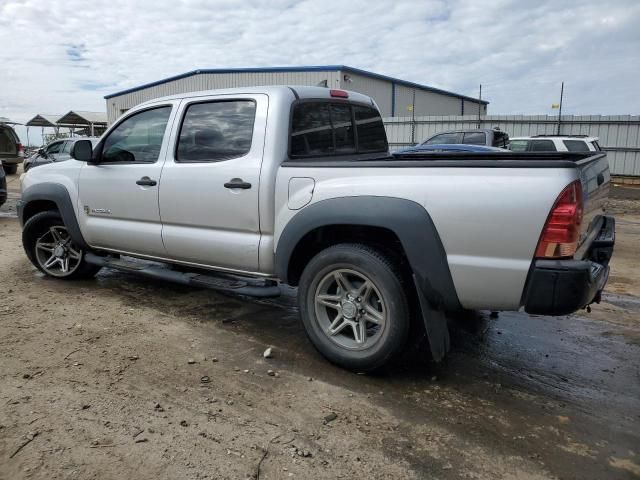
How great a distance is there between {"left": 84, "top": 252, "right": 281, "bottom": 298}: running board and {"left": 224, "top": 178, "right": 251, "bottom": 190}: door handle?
0.76m

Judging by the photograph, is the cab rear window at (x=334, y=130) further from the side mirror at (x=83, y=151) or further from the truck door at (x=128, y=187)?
the side mirror at (x=83, y=151)

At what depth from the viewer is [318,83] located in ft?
80.7

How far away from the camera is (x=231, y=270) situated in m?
4.28

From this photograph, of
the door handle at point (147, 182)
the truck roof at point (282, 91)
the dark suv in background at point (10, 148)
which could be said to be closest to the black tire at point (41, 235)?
the door handle at point (147, 182)

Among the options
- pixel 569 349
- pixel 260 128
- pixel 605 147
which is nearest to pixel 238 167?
pixel 260 128

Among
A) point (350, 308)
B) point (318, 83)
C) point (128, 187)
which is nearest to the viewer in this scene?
point (350, 308)

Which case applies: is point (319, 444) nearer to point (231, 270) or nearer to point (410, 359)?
point (410, 359)

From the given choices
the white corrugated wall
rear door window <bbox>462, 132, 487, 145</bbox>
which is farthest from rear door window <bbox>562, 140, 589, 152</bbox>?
the white corrugated wall

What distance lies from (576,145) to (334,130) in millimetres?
11165

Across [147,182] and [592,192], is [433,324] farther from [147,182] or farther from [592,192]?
[147,182]

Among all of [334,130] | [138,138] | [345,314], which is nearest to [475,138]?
[334,130]

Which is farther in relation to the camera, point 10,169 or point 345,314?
point 10,169

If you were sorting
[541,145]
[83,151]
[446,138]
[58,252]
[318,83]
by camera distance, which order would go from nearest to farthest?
[83,151] → [58,252] → [541,145] → [446,138] → [318,83]

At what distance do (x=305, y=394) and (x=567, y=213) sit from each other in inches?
73.5
